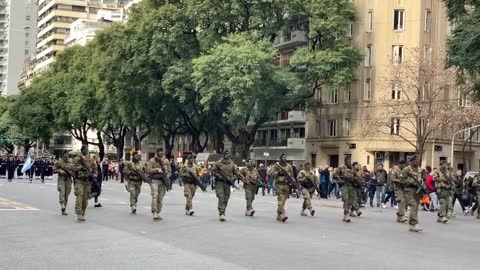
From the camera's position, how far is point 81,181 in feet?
56.9

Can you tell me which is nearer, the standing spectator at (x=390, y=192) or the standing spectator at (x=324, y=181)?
the standing spectator at (x=390, y=192)

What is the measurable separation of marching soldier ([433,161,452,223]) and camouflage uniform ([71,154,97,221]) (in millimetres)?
10267

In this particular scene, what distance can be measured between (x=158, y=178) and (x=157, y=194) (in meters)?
0.56

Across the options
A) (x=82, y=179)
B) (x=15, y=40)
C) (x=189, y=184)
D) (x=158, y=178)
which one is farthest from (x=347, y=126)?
(x=15, y=40)

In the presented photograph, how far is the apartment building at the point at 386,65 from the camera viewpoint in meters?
51.7

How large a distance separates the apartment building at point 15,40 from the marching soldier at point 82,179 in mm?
150510

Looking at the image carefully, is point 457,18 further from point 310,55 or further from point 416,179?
point 310,55

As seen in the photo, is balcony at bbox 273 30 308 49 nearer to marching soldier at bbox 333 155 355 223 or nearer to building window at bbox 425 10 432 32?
building window at bbox 425 10 432 32

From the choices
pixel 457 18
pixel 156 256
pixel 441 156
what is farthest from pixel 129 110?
pixel 156 256

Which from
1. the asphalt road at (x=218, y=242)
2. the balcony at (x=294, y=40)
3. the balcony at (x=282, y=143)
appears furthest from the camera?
the balcony at (x=282, y=143)

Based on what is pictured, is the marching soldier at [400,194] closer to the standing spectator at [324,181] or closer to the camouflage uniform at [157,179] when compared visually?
the camouflage uniform at [157,179]

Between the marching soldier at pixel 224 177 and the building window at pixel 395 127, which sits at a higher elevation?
the building window at pixel 395 127

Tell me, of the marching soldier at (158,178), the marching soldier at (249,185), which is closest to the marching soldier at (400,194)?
the marching soldier at (249,185)

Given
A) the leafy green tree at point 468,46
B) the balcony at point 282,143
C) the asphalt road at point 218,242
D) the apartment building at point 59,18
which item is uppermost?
the apartment building at point 59,18
